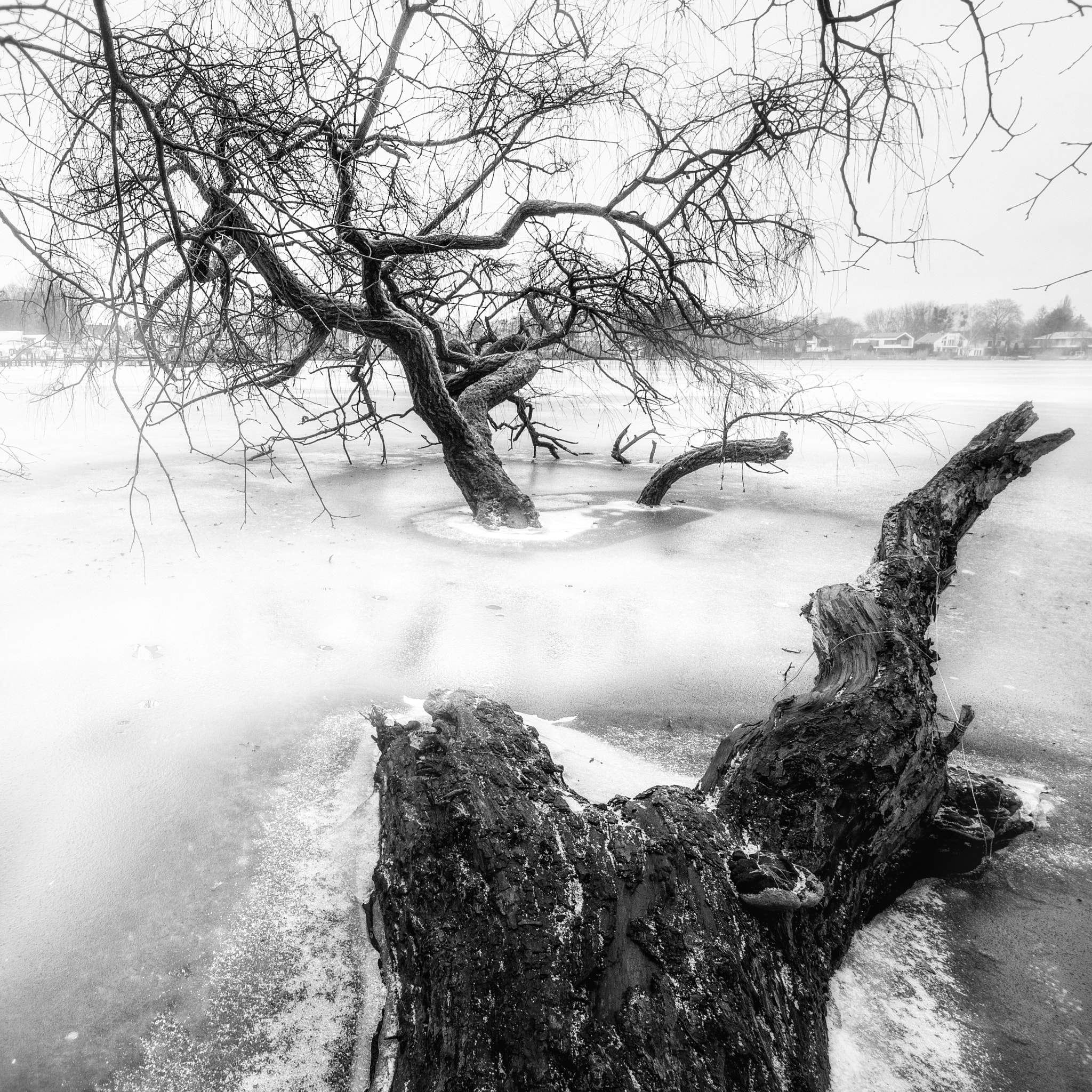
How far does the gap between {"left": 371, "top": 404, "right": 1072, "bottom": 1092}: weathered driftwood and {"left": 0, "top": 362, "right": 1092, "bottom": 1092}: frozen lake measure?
0.58 feet

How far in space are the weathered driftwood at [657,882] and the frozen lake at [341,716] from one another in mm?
176

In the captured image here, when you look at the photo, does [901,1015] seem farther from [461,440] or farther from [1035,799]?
[461,440]

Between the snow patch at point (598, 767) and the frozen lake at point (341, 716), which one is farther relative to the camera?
the snow patch at point (598, 767)

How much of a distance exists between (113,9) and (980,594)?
14.6 feet

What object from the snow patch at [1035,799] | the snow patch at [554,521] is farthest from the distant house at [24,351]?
the snow patch at [1035,799]

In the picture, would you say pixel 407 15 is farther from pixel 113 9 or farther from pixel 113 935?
pixel 113 935

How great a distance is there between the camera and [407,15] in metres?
4.23

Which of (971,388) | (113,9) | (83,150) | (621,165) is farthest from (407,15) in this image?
(971,388)

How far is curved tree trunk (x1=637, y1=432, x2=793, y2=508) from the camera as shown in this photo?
620 centimetres

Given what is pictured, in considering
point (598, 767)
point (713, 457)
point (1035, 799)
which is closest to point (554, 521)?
point (713, 457)

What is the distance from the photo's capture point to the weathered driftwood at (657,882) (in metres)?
1.22

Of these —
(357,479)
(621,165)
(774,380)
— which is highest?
(621,165)

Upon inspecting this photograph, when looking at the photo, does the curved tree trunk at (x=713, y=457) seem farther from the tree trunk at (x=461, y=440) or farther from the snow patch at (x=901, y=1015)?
the snow patch at (x=901, y=1015)

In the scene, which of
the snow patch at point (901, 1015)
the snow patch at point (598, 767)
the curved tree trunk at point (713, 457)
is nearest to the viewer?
the snow patch at point (901, 1015)
